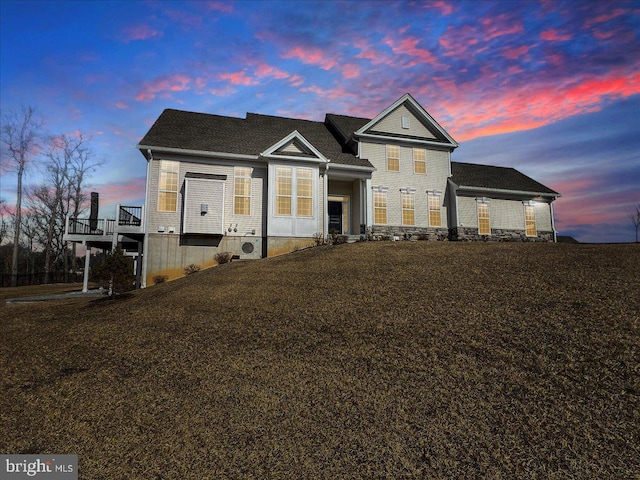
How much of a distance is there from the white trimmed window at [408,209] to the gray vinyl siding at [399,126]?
4052 millimetres

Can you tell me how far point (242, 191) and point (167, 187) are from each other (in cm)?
374

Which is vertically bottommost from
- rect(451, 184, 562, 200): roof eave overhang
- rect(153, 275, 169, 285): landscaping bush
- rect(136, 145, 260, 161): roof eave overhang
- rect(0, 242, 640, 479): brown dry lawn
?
rect(0, 242, 640, 479): brown dry lawn

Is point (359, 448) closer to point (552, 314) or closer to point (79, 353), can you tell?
point (552, 314)

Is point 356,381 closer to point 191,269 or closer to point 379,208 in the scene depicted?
point 191,269

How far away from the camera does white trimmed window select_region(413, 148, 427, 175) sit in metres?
23.3

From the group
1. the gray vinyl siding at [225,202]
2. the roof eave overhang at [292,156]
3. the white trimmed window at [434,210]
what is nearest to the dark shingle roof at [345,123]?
the roof eave overhang at [292,156]

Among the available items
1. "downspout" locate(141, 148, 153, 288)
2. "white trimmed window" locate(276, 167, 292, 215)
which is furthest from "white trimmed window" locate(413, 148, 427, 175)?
"downspout" locate(141, 148, 153, 288)

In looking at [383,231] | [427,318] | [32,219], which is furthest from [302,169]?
[32,219]

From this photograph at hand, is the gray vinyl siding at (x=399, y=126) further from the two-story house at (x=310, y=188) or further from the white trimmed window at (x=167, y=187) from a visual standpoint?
the white trimmed window at (x=167, y=187)

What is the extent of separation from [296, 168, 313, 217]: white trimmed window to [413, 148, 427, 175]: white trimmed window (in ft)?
24.7

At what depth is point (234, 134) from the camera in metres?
21.4

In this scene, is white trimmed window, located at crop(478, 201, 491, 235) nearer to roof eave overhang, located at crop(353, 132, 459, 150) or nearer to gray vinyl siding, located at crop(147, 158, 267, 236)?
roof eave overhang, located at crop(353, 132, 459, 150)

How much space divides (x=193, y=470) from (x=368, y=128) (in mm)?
20867

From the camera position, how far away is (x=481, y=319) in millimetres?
7371
